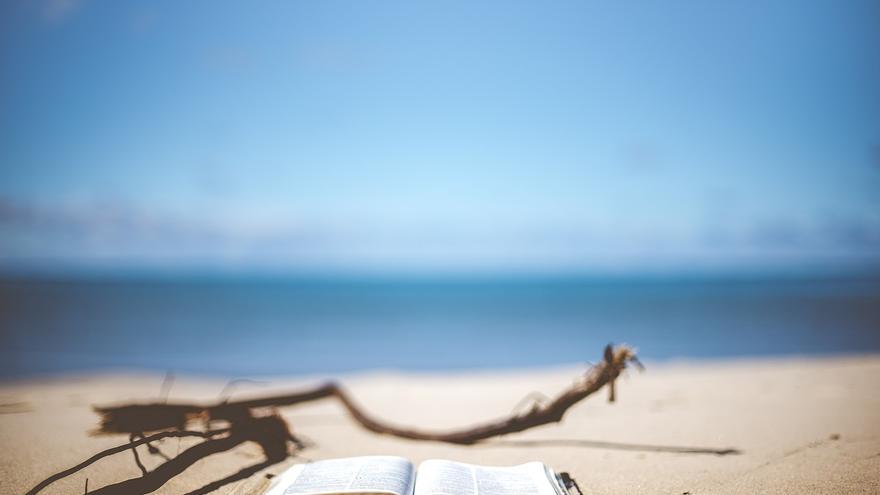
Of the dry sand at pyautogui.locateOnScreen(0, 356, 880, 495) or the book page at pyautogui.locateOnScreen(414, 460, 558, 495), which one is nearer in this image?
the book page at pyautogui.locateOnScreen(414, 460, 558, 495)

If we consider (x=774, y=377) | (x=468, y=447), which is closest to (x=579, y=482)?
(x=468, y=447)

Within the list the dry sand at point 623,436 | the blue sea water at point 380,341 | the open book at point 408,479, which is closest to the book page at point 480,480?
the open book at point 408,479

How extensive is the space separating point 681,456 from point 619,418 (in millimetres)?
1316

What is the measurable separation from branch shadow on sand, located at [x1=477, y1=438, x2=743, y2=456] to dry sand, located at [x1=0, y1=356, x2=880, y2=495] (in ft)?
0.04

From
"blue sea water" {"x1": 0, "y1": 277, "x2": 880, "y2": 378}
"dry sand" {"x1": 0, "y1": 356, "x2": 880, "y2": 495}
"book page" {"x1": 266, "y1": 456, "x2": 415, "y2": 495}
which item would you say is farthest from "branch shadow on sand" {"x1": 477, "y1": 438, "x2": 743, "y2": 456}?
"blue sea water" {"x1": 0, "y1": 277, "x2": 880, "y2": 378}

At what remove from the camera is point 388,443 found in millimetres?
3752

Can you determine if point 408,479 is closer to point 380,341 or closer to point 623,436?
point 623,436

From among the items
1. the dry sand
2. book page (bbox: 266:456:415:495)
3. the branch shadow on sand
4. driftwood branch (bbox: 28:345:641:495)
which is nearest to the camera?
book page (bbox: 266:456:415:495)

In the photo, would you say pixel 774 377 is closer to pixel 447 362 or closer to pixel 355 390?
pixel 355 390

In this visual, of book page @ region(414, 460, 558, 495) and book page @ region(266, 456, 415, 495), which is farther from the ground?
book page @ region(266, 456, 415, 495)

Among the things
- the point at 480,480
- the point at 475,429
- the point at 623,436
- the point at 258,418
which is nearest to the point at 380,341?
the point at 623,436

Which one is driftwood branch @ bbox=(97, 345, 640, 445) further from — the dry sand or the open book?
the open book

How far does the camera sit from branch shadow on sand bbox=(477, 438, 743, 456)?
10.1 feet

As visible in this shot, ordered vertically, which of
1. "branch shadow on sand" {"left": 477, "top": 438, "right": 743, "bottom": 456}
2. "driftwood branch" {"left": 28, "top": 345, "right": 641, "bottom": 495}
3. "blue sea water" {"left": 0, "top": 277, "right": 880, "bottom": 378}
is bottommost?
"blue sea water" {"left": 0, "top": 277, "right": 880, "bottom": 378}
